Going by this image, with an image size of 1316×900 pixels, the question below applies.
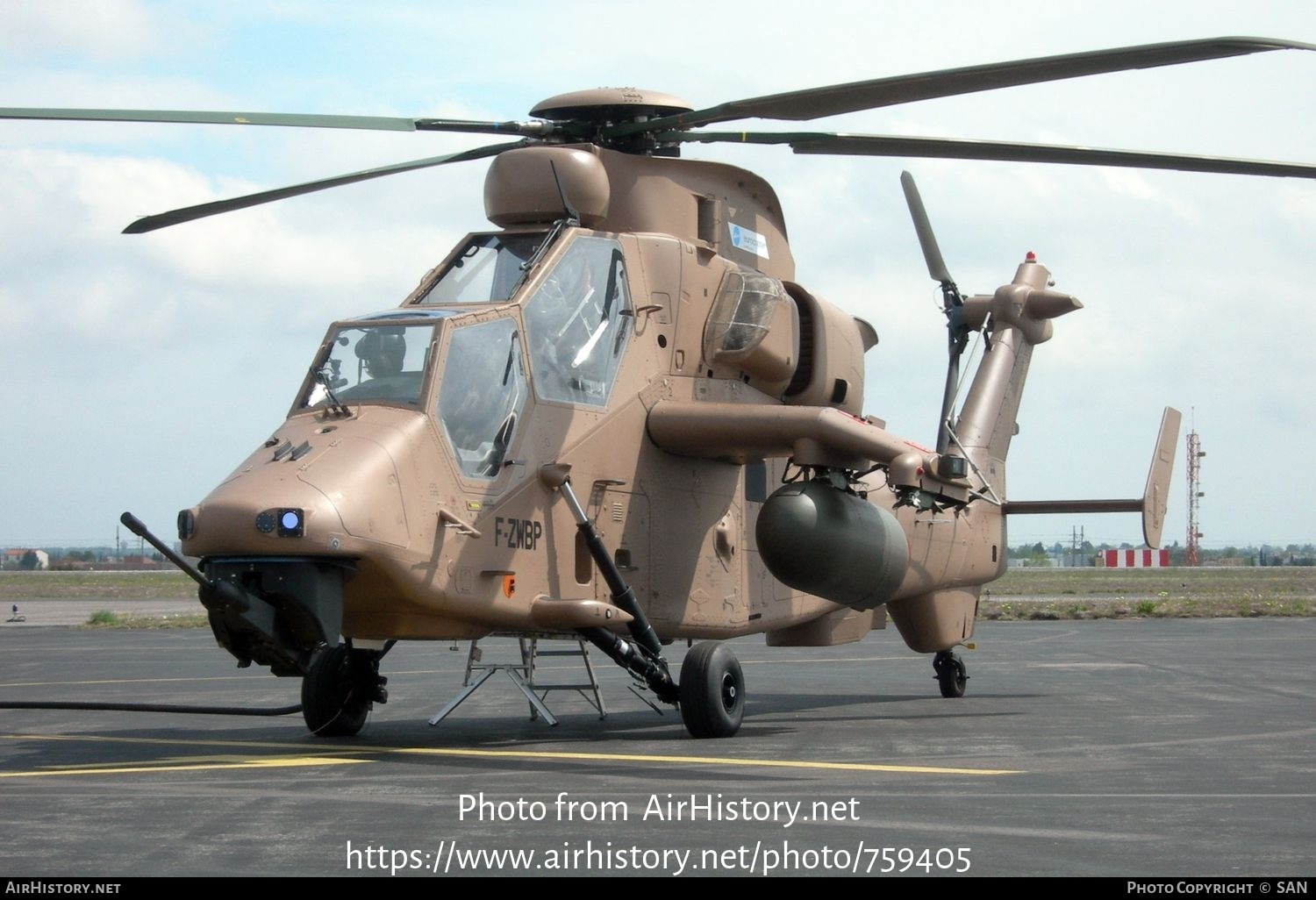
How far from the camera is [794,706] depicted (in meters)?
17.6

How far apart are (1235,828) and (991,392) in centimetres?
1156

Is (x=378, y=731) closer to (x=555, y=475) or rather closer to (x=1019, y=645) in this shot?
(x=555, y=475)

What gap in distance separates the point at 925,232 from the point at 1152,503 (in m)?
4.12

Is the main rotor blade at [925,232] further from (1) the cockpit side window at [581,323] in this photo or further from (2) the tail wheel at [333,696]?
(2) the tail wheel at [333,696]

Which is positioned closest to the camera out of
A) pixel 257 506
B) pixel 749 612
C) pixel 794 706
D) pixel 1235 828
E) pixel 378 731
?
pixel 1235 828

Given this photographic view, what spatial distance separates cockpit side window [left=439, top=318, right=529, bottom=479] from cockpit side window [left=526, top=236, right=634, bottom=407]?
25cm

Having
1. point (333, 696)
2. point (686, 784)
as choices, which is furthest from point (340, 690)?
point (686, 784)

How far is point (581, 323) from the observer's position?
44.3ft

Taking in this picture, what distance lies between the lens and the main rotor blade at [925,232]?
19031 millimetres

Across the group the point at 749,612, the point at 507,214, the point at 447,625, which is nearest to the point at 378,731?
the point at 447,625

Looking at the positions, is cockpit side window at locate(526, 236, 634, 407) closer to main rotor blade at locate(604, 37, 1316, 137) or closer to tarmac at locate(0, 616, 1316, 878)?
main rotor blade at locate(604, 37, 1316, 137)

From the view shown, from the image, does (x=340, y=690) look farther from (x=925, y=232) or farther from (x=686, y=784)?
(x=925, y=232)

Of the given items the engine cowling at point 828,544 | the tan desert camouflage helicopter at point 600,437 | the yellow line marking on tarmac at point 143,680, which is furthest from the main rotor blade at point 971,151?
the yellow line marking on tarmac at point 143,680

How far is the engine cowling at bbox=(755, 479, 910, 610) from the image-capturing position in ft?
43.7
